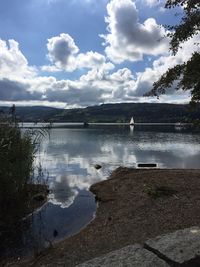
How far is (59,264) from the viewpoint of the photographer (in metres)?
10.7

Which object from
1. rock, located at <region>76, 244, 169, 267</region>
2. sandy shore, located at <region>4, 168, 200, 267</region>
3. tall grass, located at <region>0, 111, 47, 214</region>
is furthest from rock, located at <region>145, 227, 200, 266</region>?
tall grass, located at <region>0, 111, 47, 214</region>

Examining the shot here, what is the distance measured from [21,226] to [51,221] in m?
1.66

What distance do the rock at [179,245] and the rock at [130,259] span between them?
0.26 m

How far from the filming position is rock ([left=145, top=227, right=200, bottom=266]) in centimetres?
823

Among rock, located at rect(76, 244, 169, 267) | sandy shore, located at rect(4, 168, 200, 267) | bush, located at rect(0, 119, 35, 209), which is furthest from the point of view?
bush, located at rect(0, 119, 35, 209)

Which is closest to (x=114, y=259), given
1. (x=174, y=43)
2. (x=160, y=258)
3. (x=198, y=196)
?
(x=160, y=258)

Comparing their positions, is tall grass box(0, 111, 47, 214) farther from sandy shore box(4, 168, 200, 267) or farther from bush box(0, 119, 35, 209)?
sandy shore box(4, 168, 200, 267)

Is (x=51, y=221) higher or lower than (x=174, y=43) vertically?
lower

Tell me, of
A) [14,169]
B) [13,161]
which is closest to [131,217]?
[14,169]

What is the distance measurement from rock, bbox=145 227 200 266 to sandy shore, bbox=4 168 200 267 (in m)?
2.30

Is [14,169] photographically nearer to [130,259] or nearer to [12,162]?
[12,162]

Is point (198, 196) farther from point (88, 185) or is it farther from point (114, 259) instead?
point (88, 185)

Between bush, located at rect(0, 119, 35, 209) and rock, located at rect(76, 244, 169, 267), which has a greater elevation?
bush, located at rect(0, 119, 35, 209)

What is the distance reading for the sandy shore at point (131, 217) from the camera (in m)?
11.7
